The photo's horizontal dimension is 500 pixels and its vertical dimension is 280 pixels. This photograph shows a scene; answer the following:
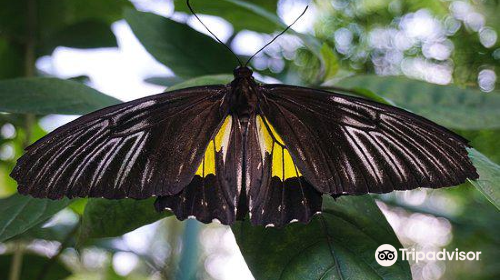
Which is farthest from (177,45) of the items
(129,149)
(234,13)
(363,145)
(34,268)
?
(34,268)

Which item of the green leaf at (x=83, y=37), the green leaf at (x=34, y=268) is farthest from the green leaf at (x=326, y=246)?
the green leaf at (x=83, y=37)

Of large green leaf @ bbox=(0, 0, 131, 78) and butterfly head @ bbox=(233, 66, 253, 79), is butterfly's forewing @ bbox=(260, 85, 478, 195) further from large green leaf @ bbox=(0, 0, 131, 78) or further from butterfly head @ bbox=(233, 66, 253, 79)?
large green leaf @ bbox=(0, 0, 131, 78)

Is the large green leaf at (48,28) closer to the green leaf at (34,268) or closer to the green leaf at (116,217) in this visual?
the green leaf at (34,268)

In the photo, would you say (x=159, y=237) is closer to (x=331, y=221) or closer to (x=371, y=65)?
(x=371, y=65)

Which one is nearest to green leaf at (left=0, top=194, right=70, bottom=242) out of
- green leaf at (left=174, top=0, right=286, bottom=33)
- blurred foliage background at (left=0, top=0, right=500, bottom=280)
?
blurred foliage background at (left=0, top=0, right=500, bottom=280)

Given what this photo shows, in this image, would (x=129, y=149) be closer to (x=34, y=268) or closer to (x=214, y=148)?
(x=214, y=148)

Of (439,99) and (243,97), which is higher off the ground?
(439,99)
